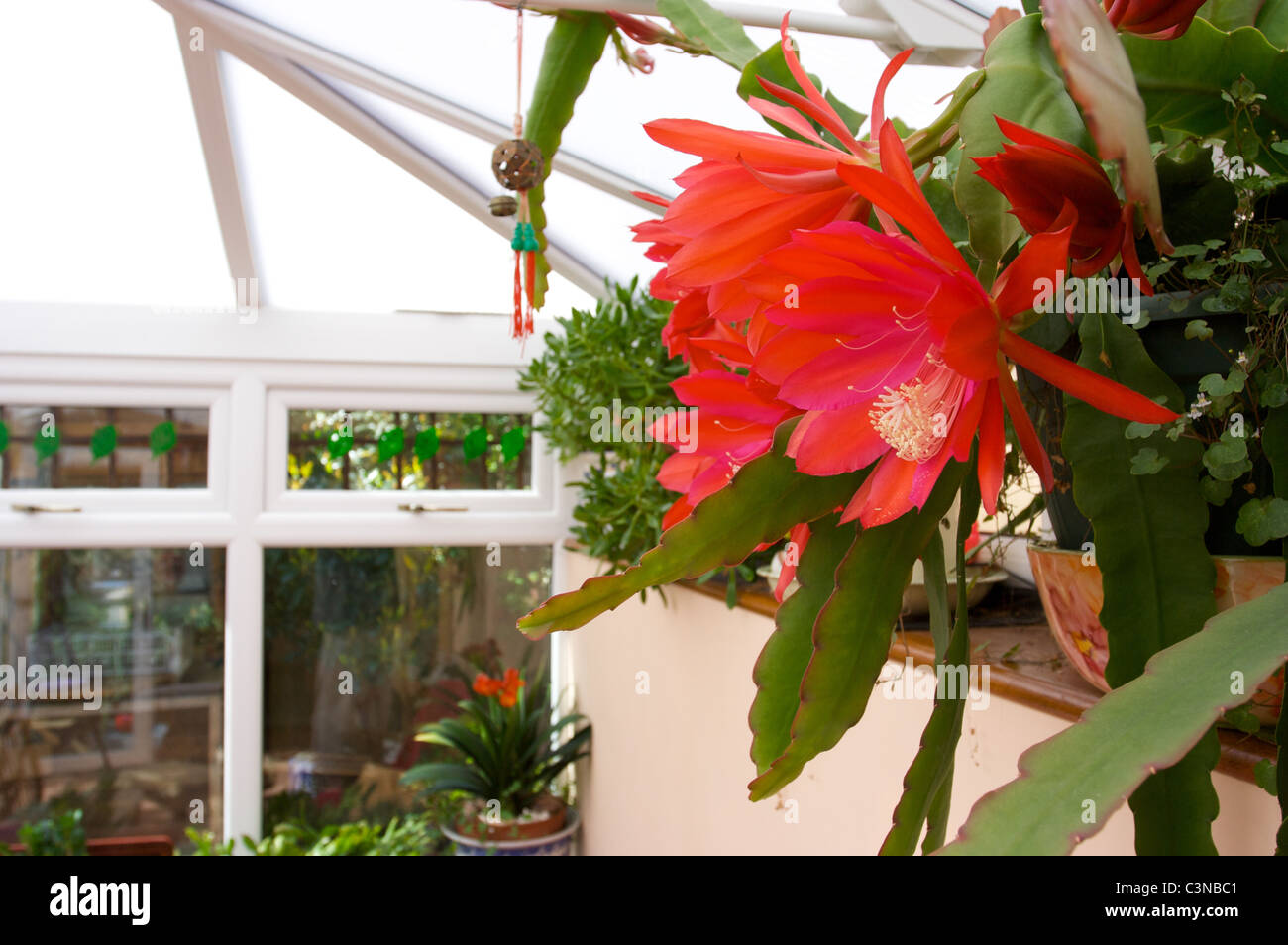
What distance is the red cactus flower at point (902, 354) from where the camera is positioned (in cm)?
25

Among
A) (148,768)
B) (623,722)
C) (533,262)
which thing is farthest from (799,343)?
(148,768)

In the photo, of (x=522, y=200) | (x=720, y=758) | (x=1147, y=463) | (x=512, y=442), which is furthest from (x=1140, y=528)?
(x=512, y=442)

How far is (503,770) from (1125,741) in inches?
117

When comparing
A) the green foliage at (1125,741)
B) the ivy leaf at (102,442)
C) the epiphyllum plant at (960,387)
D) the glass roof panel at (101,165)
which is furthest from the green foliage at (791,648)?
the ivy leaf at (102,442)

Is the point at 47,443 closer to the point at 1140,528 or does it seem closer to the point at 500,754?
the point at 500,754

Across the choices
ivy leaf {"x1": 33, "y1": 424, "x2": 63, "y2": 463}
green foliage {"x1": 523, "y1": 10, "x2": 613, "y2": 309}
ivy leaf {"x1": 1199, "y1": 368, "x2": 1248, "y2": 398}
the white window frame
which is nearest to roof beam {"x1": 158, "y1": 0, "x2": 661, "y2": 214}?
the white window frame

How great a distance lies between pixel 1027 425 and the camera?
0.27m

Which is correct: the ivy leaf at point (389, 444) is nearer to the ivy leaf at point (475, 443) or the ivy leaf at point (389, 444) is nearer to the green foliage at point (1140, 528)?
the ivy leaf at point (475, 443)

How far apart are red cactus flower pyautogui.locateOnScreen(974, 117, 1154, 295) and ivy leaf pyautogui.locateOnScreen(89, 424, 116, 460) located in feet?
10.9

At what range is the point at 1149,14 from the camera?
282mm

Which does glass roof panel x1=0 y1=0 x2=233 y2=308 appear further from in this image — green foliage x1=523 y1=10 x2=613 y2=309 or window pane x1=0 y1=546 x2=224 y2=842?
green foliage x1=523 y1=10 x2=613 y2=309

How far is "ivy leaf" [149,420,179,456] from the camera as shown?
3029mm
